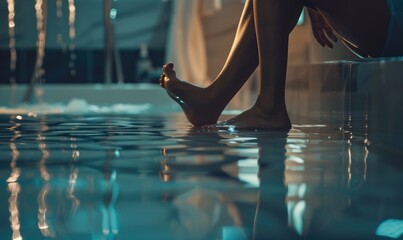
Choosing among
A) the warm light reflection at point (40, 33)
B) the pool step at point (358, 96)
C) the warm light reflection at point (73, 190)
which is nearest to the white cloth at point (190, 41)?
the warm light reflection at point (40, 33)

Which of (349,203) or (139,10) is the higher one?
(139,10)

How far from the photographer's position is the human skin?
4.48ft

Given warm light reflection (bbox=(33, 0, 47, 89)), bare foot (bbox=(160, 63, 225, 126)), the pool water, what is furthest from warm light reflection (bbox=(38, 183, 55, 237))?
warm light reflection (bbox=(33, 0, 47, 89))

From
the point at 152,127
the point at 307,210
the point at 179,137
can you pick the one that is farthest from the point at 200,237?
the point at 152,127

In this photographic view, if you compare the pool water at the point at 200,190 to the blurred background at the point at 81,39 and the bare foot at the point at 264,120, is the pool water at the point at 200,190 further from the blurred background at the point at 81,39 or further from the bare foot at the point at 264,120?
the blurred background at the point at 81,39

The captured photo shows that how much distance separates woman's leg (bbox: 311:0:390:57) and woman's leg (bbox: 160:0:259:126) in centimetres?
19

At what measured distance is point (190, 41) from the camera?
3.90 metres

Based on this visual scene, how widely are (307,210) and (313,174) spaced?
0.78ft

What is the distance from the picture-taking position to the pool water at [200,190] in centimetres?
53

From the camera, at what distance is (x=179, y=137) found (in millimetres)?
1443

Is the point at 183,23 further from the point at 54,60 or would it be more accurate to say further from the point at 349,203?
the point at 349,203

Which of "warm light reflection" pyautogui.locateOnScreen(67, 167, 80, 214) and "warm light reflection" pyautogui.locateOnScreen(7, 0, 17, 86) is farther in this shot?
"warm light reflection" pyautogui.locateOnScreen(7, 0, 17, 86)

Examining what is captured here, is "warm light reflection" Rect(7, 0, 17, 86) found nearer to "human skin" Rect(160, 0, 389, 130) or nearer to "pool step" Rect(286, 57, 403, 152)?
"pool step" Rect(286, 57, 403, 152)

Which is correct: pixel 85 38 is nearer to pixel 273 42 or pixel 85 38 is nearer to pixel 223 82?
pixel 223 82
